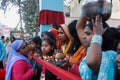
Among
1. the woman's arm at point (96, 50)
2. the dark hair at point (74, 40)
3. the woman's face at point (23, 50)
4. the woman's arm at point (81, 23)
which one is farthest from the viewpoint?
the woman's face at point (23, 50)

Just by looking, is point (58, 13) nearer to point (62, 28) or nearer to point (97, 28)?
point (62, 28)

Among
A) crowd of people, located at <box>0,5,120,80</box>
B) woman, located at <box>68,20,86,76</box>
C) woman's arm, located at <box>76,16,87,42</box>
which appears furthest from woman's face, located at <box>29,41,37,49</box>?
woman's arm, located at <box>76,16,87,42</box>

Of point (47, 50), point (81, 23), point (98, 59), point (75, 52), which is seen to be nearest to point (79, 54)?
point (75, 52)

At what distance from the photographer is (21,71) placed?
4637 millimetres

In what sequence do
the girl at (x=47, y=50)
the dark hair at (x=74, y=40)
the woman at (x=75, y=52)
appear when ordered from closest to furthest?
the woman at (x=75, y=52)
the dark hair at (x=74, y=40)
the girl at (x=47, y=50)

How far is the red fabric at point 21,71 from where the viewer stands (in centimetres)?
464

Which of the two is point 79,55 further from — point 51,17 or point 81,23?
point 51,17

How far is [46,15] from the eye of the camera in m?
9.14

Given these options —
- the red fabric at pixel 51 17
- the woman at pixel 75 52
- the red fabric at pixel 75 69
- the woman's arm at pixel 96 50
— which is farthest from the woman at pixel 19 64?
the red fabric at pixel 51 17

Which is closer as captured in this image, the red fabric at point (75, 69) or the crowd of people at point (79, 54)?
the crowd of people at point (79, 54)

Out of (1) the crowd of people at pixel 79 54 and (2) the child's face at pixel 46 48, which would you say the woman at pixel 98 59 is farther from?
(2) the child's face at pixel 46 48

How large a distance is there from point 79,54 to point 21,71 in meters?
1.22

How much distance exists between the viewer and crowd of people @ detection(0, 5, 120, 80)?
242 centimetres

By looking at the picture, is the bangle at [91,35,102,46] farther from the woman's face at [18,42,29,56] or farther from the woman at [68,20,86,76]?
the woman's face at [18,42,29,56]
